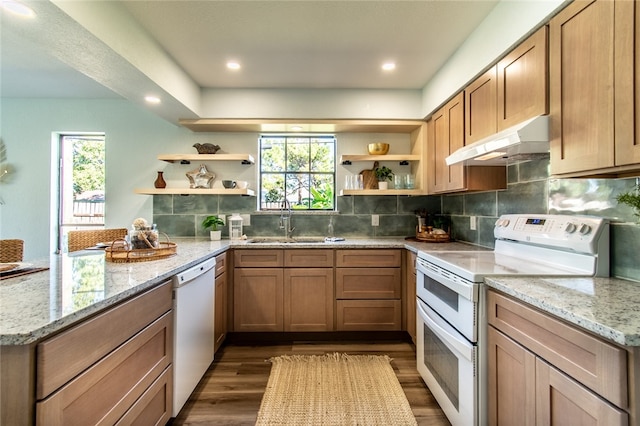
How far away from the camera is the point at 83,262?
1639 mm

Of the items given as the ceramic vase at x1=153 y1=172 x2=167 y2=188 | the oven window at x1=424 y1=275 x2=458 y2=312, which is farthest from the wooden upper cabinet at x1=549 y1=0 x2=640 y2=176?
the ceramic vase at x1=153 y1=172 x2=167 y2=188

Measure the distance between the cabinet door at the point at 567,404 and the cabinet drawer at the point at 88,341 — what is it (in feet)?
5.13

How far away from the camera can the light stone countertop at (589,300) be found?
2.54ft

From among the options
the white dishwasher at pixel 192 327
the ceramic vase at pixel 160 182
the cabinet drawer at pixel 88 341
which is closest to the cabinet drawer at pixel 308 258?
the white dishwasher at pixel 192 327

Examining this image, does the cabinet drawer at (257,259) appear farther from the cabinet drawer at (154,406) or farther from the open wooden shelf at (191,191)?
the cabinet drawer at (154,406)

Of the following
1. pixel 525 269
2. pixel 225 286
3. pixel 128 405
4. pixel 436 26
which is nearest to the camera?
pixel 128 405

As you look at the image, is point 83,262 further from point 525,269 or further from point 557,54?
point 557,54

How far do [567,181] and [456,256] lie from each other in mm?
729

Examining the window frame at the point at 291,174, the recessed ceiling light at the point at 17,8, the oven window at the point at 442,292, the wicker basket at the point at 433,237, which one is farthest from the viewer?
the window frame at the point at 291,174

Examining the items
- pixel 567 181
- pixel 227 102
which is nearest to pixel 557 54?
pixel 567 181

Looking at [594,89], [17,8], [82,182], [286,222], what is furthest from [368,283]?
[82,182]

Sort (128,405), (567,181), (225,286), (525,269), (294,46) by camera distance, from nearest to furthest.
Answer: (128,405) < (525,269) < (567,181) < (294,46) < (225,286)

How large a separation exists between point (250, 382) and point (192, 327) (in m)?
0.62

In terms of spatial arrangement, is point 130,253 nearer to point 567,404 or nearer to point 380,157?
point 567,404
